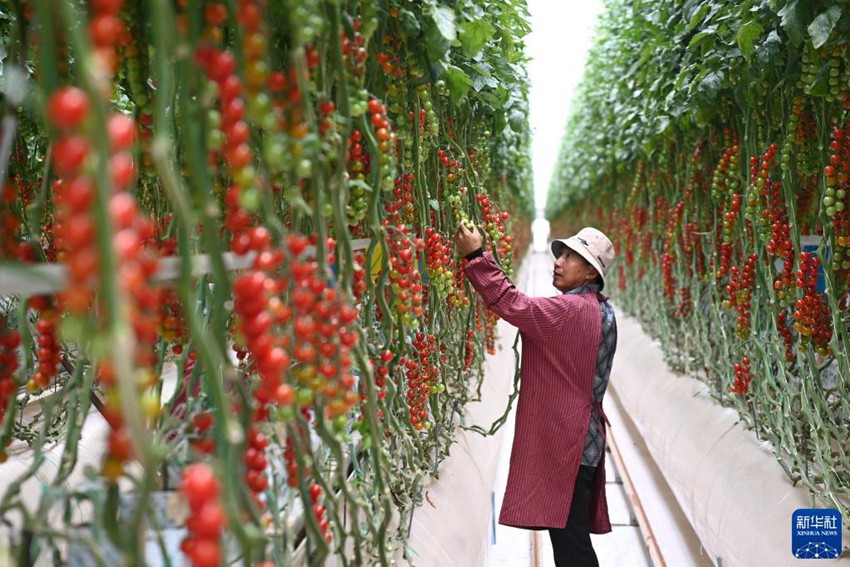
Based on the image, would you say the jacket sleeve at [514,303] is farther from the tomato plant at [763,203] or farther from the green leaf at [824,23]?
the green leaf at [824,23]

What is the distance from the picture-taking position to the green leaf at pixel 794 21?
58.9 inches

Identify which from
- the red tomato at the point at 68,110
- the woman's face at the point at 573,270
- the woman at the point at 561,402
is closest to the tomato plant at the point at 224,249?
the red tomato at the point at 68,110

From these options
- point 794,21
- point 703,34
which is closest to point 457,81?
point 794,21

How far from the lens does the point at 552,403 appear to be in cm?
168

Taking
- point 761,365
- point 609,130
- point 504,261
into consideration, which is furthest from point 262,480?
point 609,130

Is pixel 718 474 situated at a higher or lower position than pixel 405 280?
lower

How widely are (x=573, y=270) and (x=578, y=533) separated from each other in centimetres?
63

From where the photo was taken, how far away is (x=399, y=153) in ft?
4.36

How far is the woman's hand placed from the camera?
1.57 m

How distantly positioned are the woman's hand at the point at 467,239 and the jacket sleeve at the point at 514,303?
1.2 inches

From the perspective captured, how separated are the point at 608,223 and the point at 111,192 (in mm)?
5586

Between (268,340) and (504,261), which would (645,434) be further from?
(268,340)

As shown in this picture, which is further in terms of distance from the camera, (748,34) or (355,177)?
(748,34)

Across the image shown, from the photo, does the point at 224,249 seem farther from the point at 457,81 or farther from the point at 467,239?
the point at 467,239
